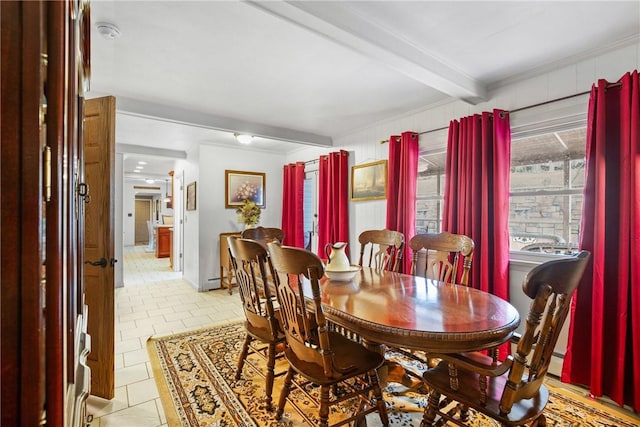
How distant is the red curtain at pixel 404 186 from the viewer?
339cm

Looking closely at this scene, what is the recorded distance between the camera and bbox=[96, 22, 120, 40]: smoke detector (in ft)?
6.14

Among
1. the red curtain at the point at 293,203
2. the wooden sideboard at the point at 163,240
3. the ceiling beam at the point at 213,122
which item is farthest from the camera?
the wooden sideboard at the point at 163,240

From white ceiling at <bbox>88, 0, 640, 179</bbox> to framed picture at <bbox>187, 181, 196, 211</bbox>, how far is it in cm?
188

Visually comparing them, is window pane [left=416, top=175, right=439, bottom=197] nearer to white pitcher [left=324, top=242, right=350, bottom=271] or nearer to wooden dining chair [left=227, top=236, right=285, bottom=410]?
white pitcher [left=324, top=242, right=350, bottom=271]

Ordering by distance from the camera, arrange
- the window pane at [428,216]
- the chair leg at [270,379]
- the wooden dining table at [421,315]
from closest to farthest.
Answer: the wooden dining table at [421,315] < the chair leg at [270,379] < the window pane at [428,216]

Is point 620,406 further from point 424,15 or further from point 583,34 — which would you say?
point 424,15

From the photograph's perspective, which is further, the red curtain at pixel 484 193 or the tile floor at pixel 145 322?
the red curtain at pixel 484 193

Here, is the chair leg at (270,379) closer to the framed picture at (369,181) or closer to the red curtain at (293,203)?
the framed picture at (369,181)

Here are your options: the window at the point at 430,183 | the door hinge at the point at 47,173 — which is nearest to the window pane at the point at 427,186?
the window at the point at 430,183

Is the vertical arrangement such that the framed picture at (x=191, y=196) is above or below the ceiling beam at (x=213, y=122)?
below

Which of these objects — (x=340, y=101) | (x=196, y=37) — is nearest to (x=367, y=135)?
(x=340, y=101)

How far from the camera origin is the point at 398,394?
2143 millimetres

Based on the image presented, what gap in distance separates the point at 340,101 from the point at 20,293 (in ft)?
10.4

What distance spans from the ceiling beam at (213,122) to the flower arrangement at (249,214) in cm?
137
